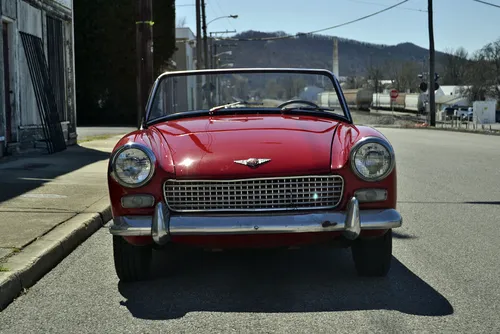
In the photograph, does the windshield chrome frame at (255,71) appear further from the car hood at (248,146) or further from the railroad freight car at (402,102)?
the railroad freight car at (402,102)

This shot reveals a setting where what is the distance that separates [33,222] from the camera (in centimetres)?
641

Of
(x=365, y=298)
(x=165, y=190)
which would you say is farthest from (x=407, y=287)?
(x=165, y=190)

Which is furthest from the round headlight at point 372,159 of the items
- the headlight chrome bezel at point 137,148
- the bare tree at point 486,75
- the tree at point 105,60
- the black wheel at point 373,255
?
the bare tree at point 486,75

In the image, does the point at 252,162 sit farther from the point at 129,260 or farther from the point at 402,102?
the point at 402,102

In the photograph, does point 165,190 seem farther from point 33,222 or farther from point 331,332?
point 33,222

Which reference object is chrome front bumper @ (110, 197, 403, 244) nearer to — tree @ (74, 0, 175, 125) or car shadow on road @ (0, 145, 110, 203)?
car shadow on road @ (0, 145, 110, 203)

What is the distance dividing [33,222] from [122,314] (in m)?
2.70

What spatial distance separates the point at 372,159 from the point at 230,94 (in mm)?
1992

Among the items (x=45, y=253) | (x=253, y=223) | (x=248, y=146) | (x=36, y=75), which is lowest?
(x=45, y=253)

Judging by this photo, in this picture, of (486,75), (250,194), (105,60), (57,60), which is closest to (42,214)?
(250,194)

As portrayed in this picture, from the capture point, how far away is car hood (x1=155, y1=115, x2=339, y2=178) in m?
4.34

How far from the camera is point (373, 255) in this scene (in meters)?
4.70

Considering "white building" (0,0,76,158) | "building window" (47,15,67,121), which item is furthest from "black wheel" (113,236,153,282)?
"building window" (47,15,67,121)

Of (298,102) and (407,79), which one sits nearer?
(298,102)
